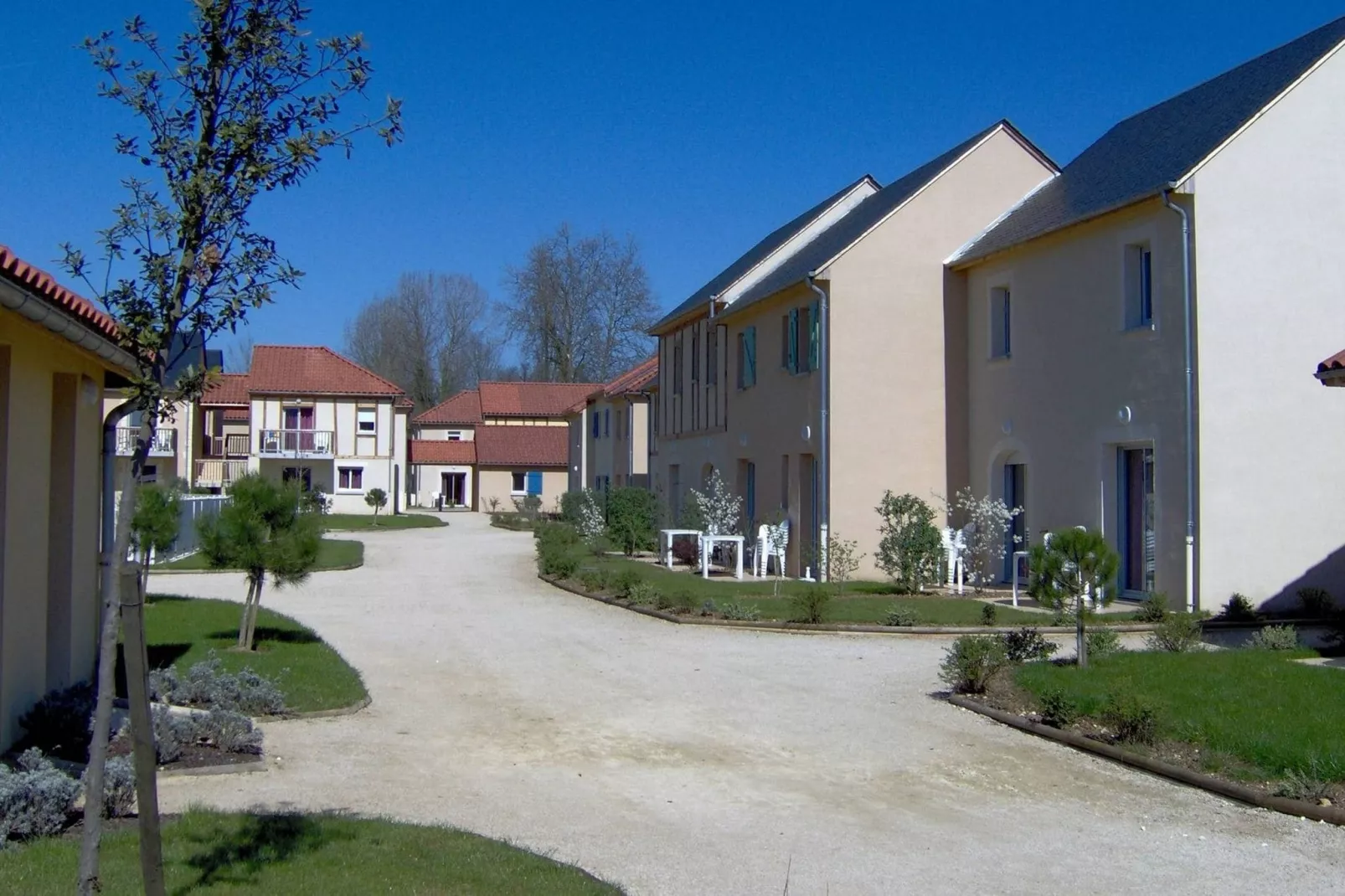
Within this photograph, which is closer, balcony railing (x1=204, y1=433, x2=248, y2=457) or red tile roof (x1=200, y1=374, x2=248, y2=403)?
red tile roof (x1=200, y1=374, x2=248, y2=403)

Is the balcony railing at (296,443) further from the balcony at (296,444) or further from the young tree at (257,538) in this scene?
the young tree at (257,538)

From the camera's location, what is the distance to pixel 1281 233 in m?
17.6

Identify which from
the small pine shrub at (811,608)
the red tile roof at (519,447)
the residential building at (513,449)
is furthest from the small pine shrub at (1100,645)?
the red tile roof at (519,447)

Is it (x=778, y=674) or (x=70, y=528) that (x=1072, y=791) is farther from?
(x=70, y=528)

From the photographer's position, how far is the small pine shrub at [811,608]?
16781 mm

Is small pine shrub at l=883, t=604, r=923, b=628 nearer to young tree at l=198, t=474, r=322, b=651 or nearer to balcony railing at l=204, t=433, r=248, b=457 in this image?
young tree at l=198, t=474, r=322, b=651

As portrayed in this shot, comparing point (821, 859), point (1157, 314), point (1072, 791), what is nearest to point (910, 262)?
point (1157, 314)

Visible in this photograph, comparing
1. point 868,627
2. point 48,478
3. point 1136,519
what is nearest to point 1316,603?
point 1136,519

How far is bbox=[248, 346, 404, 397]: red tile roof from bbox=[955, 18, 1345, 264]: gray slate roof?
4146cm

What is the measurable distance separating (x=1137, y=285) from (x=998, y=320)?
4111mm

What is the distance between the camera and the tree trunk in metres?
4.48

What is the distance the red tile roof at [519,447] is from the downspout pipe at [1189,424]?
53.1 metres

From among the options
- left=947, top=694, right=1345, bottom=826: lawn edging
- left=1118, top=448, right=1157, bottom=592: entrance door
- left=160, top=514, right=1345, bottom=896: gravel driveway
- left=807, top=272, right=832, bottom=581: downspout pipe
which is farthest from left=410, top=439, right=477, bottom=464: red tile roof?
left=947, top=694, right=1345, bottom=826: lawn edging

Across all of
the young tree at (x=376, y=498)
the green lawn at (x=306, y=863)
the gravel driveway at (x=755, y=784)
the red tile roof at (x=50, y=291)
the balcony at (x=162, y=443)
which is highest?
the balcony at (x=162, y=443)
